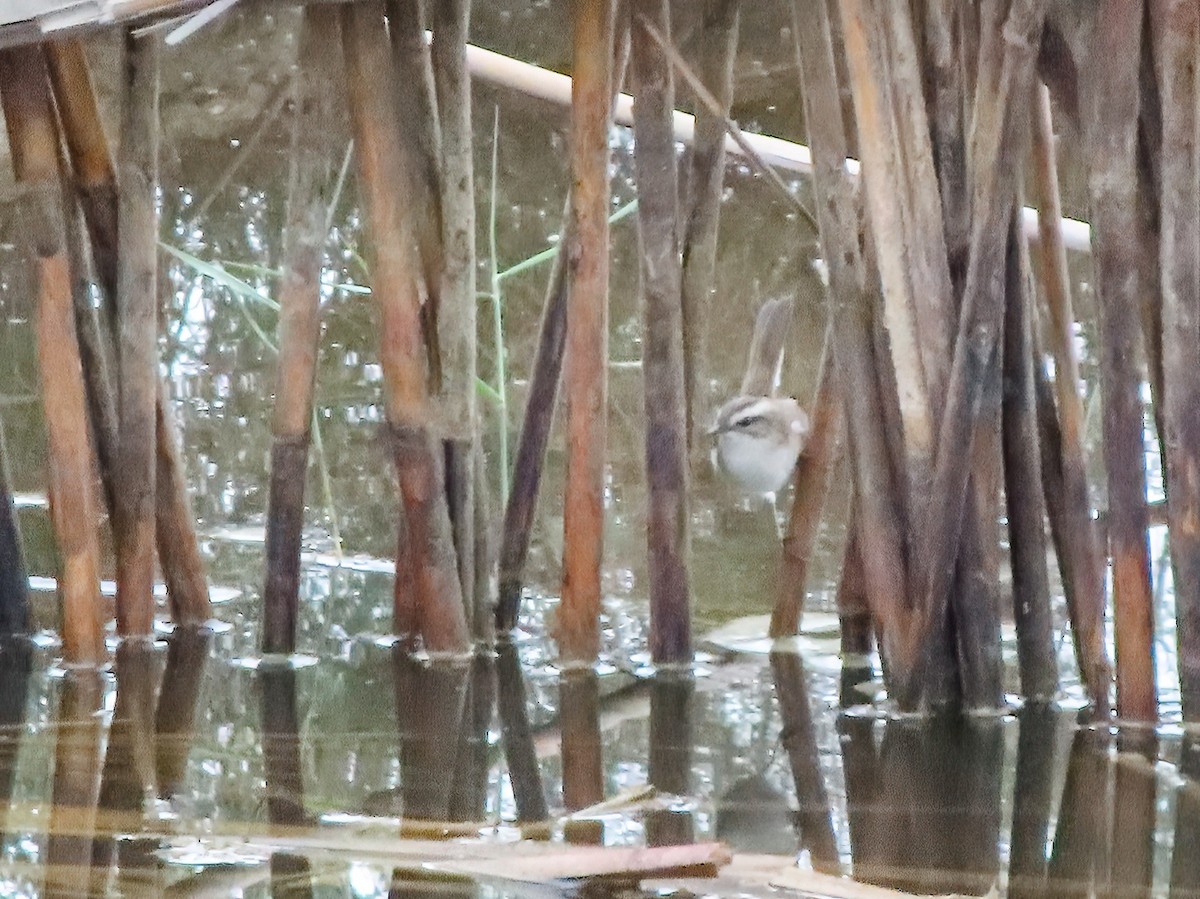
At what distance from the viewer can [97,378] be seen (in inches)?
149

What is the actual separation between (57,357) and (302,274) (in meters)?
0.54

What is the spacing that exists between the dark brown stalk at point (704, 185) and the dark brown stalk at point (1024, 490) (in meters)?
0.85

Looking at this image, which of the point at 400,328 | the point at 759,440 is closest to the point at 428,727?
the point at 400,328

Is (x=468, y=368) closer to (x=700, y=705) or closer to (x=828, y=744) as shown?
(x=700, y=705)

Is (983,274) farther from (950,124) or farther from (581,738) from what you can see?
(581,738)

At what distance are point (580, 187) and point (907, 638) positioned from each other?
3.70 feet

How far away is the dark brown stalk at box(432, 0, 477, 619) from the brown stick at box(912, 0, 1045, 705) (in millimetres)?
1059

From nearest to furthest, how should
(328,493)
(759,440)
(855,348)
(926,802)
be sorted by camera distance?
1. (926,802)
2. (855,348)
3. (328,493)
4. (759,440)

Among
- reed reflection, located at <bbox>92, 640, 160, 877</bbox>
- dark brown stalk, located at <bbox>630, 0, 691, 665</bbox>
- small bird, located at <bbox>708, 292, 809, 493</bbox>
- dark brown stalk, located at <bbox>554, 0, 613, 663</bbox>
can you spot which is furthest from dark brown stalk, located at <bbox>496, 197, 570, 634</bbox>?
small bird, located at <bbox>708, 292, 809, 493</bbox>

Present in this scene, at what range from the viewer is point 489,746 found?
10.5 feet

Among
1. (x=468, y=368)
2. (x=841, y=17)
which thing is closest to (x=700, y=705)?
(x=468, y=368)

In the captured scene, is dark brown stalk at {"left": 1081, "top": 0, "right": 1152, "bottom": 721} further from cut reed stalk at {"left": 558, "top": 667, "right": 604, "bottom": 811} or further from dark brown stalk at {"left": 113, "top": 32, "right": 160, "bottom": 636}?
dark brown stalk at {"left": 113, "top": 32, "right": 160, "bottom": 636}

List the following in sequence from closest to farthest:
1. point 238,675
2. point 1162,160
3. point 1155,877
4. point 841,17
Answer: point 1155,877
point 1162,160
point 841,17
point 238,675

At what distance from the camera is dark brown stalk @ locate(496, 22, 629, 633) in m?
3.88
